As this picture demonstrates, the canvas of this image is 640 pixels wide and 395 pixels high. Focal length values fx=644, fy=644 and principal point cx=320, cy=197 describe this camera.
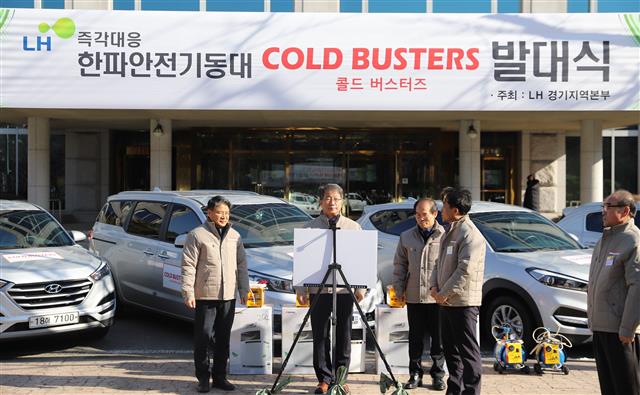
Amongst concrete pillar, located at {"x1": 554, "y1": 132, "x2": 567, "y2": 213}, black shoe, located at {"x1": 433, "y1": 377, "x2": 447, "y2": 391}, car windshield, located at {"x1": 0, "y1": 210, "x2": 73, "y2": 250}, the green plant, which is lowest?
black shoe, located at {"x1": 433, "y1": 377, "x2": 447, "y2": 391}

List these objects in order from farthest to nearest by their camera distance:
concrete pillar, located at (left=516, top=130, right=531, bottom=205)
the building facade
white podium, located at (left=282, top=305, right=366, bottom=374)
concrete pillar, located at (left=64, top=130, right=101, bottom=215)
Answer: concrete pillar, located at (left=64, top=130, right=101, bottom=215) → concrete pillar, located at (left=516, top=130, right=531, bottom=205) → the building facade → white podium, located at (left=282, top=305, right=366, bottom=374)

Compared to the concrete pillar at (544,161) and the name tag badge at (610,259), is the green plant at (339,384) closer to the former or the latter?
the name tag badge at (610,259)

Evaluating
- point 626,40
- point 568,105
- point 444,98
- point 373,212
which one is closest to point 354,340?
point 373,212

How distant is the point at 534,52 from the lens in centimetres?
1474

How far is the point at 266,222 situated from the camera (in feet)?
26.7

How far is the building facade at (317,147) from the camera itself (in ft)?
→ 55.2

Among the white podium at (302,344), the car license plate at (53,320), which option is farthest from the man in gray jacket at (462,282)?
the car license plate at (53,320)

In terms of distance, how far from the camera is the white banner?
14.6 metres

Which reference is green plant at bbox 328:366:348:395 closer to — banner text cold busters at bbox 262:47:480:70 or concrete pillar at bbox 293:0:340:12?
banner text cold busters at bbox 262:47:480:70

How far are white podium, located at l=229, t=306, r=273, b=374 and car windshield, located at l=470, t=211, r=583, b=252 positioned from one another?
2888 millimetres

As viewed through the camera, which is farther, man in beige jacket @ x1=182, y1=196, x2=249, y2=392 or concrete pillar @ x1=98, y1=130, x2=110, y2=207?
concrete pillar @ x1=98, y1=130, x2=110, y2=207

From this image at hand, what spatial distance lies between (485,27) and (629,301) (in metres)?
11.8

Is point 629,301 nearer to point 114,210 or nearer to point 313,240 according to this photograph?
point 313,240

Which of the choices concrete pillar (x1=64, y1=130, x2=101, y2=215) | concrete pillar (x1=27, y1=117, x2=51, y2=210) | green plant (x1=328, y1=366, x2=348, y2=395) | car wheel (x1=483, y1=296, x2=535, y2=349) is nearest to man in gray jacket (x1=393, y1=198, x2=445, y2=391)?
green plant (x1=328, y1=366, x2=348, y2=395)
